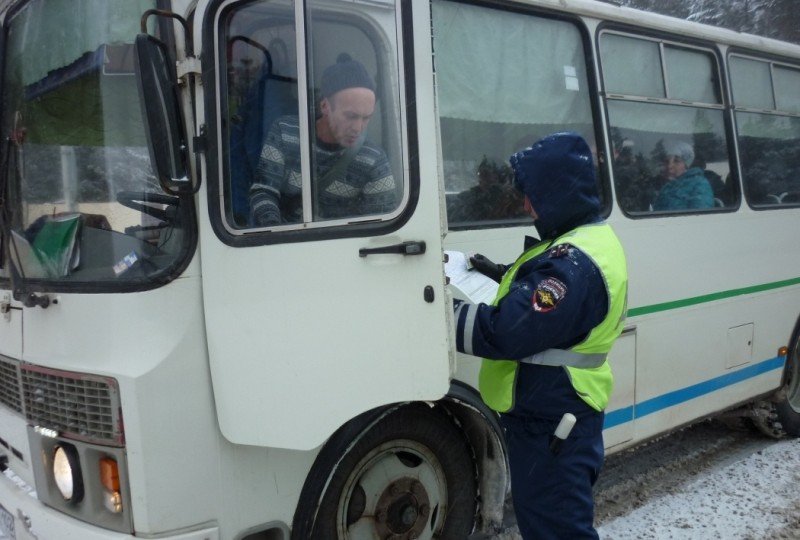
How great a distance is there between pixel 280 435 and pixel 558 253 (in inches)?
43.0

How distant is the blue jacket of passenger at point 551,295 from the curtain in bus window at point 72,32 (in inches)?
56.1

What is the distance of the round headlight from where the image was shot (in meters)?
2.36

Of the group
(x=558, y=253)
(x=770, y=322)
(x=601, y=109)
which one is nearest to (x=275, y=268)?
(x=558, y=253)

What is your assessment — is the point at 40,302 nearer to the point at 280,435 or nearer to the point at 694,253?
the point at 280,435

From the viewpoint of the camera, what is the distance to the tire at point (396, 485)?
2.53m

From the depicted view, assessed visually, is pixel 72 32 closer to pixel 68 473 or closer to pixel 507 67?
pixel 68 473

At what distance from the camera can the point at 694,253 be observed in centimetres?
402

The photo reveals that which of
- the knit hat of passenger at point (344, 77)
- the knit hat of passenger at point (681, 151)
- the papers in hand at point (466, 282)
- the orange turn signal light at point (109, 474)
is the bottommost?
the orange turn signal light at point (109, 474)

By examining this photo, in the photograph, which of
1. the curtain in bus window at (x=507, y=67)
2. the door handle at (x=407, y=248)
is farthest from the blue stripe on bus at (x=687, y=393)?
the door handle at (x=407, y=248)

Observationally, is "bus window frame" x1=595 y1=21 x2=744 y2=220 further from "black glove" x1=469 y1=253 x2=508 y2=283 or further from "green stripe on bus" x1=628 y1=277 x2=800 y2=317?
"black glove" x1=469 y1=253 x2=508 y2=283

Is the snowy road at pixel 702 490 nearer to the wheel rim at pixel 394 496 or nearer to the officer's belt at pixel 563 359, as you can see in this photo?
the wheel rim at pixel 394 496

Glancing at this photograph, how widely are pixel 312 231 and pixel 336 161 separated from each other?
0.25 metres

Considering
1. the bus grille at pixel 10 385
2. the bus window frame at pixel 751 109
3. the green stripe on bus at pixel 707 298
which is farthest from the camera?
the bus window frame at pixel 751 109

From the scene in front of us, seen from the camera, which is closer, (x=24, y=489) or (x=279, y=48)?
(x=279, y=48)
